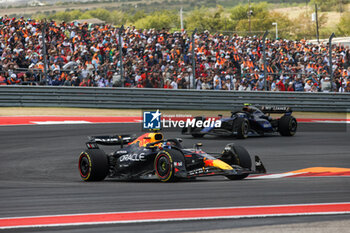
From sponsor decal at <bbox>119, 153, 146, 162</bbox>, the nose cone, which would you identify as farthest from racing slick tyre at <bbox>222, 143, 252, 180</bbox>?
sponsor decal at <bbox>119, 153, 146, 162</bbox>

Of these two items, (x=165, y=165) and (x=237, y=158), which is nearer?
(x=165, y=165)

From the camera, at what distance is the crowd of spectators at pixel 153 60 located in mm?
20250

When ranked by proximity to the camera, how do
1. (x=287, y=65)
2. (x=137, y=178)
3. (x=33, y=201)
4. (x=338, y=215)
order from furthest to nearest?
(x=287, y=65)
(x=137, y=178)
(x=33, y=201)
(x=338, y=215)

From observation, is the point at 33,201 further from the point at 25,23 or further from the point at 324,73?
the point at 324,73

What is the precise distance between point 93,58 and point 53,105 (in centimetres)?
242

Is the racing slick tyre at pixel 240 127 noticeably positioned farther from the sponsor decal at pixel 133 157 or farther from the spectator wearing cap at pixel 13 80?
the spectator wearing cap at pixel 13 80

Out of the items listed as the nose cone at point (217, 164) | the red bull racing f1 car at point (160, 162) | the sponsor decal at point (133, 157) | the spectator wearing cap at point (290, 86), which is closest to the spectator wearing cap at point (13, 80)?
the spectator wearing cap at point (290, 86)

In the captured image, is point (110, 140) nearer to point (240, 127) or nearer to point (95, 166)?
point (95, 166)

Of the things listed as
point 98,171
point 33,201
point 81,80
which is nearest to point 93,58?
point 81,80

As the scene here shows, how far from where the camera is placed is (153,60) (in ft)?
69.9

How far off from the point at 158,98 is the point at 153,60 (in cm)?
181

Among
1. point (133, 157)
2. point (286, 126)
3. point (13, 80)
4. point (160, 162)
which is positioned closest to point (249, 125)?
point (286, 126)

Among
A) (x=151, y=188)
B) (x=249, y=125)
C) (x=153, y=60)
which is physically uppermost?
(x=153, y=60)

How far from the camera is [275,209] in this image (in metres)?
6.59
